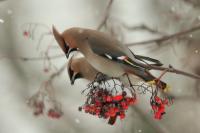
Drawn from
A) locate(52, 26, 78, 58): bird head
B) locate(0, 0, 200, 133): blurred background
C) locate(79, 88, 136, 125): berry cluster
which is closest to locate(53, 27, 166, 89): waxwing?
locate(52, 26, 78, 58): bird head

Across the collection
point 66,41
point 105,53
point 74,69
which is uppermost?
point 66,41

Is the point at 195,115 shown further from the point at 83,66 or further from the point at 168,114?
the point at 83,66

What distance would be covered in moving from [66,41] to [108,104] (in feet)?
1.20

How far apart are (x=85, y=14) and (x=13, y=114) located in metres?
2.02

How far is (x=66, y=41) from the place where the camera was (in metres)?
3.00

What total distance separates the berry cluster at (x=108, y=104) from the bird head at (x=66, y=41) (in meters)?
0.24

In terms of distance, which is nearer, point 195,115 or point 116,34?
point 116,34

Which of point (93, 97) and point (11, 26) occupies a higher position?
point (93, 97)

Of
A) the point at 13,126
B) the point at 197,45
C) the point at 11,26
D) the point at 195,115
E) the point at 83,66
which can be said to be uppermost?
the point at 83,66

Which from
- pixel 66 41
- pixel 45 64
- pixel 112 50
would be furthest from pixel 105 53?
pixel 45 64

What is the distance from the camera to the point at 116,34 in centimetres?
440

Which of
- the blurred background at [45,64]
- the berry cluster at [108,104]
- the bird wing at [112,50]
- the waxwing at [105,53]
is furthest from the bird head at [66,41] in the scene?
the blurred background at [45,64]

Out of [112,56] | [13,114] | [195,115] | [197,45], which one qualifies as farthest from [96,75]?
[13,114]

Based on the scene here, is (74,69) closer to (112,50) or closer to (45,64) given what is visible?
(112,50)
